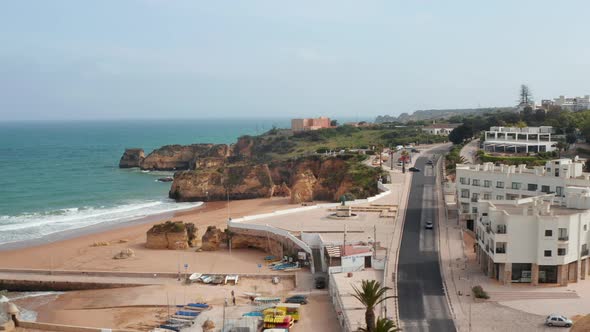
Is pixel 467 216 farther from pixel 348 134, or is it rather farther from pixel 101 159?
pixel 101 159

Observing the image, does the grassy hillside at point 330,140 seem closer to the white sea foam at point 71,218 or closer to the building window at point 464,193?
the white sea foam at point 71,218

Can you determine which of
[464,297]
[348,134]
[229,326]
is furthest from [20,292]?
[348,134]

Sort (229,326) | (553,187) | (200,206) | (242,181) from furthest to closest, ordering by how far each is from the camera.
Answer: (242,181), (200,206), (553,187), (229,326)

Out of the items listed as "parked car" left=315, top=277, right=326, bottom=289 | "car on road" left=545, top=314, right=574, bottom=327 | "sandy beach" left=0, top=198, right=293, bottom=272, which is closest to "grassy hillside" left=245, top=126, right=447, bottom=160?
"sandy beach" left=0, top=198, right=293, bottom=272

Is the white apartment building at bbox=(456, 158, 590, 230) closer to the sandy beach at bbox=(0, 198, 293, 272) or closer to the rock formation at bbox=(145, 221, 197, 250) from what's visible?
the sandy beach at bbox=(0, 198, 293, 272)

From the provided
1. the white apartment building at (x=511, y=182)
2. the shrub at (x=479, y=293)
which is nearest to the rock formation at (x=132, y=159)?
the white apartment building at (x=511, y=182)

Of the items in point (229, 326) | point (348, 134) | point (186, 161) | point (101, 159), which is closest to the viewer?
point (229, 326)

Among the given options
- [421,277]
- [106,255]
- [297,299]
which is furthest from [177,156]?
[421,277]
